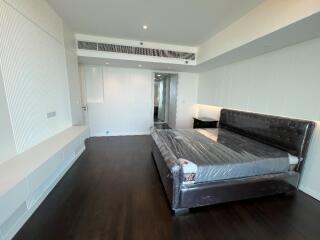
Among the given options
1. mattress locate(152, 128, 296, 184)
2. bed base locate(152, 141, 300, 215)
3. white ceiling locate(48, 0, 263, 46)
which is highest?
white ceiling locate(48, 0, 263, 46)

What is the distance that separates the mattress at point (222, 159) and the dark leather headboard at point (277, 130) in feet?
0.48

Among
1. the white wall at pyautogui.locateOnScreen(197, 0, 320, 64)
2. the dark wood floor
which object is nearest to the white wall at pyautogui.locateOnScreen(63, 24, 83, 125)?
the dark wood floor

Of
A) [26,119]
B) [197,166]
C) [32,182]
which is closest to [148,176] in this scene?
[197,166]

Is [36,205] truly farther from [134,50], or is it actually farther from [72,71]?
[134,50]

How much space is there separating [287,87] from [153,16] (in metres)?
2.58

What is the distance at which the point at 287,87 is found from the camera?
7.68ft

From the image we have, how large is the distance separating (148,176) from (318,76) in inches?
Answer: 116

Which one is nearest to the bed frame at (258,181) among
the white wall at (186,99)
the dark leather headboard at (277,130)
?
the dark leather headboard at (277,130)

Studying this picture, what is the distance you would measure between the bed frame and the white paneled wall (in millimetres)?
1867

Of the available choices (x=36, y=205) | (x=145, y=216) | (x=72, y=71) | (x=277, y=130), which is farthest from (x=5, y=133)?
(x=277, y=130)

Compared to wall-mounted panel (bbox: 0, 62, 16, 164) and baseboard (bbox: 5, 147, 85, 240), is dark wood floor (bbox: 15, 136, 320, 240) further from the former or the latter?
wall-mounted panel (bbox: 0, 62, 16, 164)

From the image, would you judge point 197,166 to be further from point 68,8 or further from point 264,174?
point 68,8

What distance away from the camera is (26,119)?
180 centimetres

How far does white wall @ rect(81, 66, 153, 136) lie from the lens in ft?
15.7
